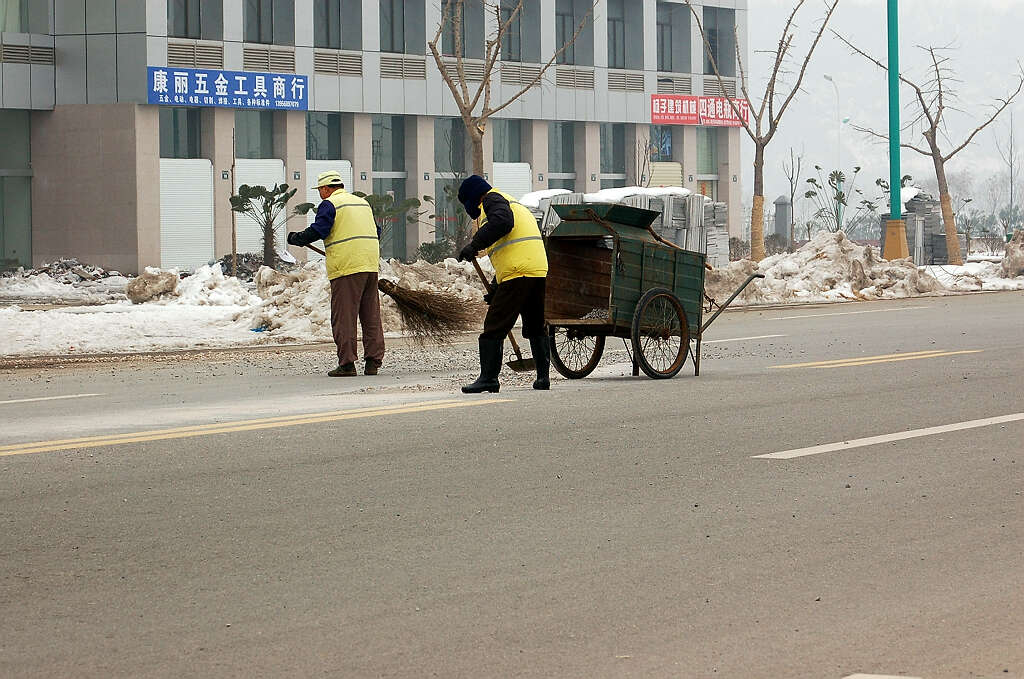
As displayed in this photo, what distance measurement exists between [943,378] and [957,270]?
2690 centimetres

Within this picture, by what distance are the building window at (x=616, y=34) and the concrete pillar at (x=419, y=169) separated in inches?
340

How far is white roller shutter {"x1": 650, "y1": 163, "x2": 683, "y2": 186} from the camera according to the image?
197ft

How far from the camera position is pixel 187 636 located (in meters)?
5.34

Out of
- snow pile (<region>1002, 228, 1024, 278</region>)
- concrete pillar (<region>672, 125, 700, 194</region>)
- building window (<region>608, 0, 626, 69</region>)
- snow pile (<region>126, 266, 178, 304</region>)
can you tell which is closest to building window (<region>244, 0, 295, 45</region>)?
building window (<region>608, 0, 626, 69</region>)

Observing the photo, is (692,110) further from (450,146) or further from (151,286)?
(151,286)

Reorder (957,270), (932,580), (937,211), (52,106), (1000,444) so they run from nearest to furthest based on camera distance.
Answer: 1. (932,580)
2. (1000,444)
3. (957,270)
4. (52,106)
5. (937,211)

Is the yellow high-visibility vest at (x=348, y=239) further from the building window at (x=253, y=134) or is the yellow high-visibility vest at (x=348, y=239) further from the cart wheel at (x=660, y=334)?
the building window at (x=253, y=134)

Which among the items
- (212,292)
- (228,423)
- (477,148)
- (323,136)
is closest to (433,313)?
(228,423)

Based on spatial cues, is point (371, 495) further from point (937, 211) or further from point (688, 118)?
point (688, 118)

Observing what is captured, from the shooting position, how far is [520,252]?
12.6 m

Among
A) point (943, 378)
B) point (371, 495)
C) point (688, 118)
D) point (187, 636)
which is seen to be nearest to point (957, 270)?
point (688, 118)

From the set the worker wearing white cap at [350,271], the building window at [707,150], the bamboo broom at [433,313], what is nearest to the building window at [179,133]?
the building window at [707,150]

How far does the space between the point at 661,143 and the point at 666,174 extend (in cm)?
119

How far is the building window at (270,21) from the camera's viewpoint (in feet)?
156
